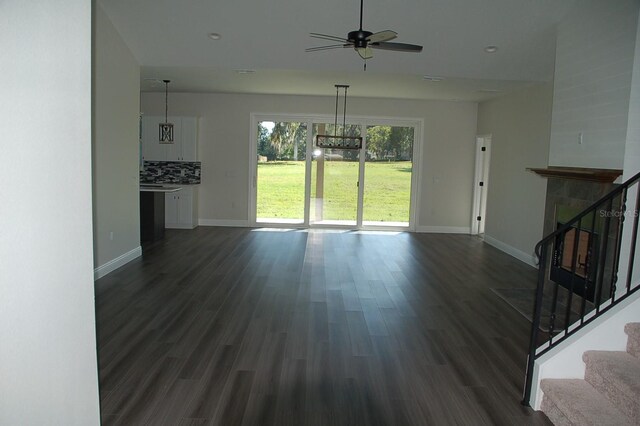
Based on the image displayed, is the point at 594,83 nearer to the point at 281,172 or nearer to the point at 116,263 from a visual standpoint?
the point at 116,263

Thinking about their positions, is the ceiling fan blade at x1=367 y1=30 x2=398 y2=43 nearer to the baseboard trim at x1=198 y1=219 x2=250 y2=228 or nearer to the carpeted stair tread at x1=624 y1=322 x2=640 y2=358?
the carpeted stair tread at x1=624 y1=322 x2=640 y2=358

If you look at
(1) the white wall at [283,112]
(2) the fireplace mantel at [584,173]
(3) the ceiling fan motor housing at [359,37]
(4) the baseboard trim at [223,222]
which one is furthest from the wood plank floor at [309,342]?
(1) the white wall at [283,112]

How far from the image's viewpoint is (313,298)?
192 inches

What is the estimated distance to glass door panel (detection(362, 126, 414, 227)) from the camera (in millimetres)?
9633

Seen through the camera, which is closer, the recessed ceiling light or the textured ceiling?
the textured ceiling

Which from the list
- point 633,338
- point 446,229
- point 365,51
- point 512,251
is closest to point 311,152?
point 446,229

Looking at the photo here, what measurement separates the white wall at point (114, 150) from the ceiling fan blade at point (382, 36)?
313 centimetres

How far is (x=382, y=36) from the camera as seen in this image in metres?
3.87

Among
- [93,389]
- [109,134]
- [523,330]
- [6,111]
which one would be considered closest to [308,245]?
[109,134]

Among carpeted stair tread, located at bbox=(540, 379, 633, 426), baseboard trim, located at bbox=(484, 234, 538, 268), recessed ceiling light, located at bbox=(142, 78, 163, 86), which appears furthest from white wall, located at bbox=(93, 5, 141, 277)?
baseboard trim, located at bbox=(484, 234, 538, 268)

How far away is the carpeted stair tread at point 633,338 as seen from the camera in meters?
2.70

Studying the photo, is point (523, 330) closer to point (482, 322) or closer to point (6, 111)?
point (482, 322)

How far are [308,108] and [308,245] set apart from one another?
10.3ft

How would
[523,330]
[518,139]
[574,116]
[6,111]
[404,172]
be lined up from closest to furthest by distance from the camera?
1. [6,111]
2. [523,330]
3. [574,116]
4. [518,139]
5. [404,172]
